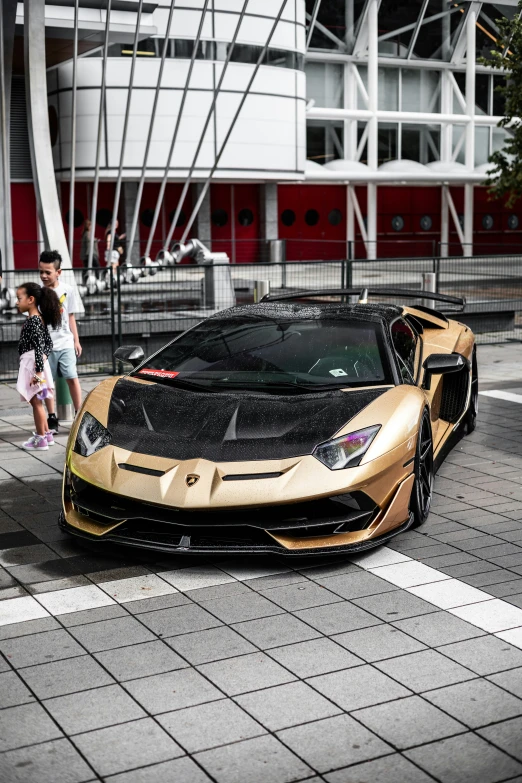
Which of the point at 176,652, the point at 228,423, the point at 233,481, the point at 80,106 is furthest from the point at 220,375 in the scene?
the point at 80,106

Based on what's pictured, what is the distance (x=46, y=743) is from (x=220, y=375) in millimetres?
3223

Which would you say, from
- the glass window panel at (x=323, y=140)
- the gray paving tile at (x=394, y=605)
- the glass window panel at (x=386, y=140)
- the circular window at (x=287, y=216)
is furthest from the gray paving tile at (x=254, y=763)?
the glass window panel at (x=386, y=140)

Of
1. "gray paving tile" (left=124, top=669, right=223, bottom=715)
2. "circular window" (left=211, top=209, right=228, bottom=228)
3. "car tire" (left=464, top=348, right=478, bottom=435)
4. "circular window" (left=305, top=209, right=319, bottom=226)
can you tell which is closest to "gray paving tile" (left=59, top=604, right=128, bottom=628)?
"gray paving tile" (left=124, top=669, right=223, bottom=715)

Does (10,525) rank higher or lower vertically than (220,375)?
lower

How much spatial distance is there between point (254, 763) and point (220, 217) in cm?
3056

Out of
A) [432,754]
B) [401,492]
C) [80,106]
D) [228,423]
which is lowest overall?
[432,754]

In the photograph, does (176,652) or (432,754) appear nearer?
(432,754)

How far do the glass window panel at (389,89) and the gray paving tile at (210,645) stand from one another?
3516cm

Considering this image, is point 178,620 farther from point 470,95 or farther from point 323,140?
point 470,95

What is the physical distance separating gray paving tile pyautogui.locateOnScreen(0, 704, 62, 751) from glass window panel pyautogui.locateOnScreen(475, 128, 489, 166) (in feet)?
125

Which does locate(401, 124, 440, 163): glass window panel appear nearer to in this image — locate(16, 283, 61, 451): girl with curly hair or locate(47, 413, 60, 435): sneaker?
locate(47, 413, 60, 435): sneaker

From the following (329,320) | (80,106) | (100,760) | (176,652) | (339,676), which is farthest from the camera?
(80,106)

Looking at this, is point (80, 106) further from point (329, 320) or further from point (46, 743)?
point (46, 743)

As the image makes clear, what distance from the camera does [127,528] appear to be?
5.50 meters
